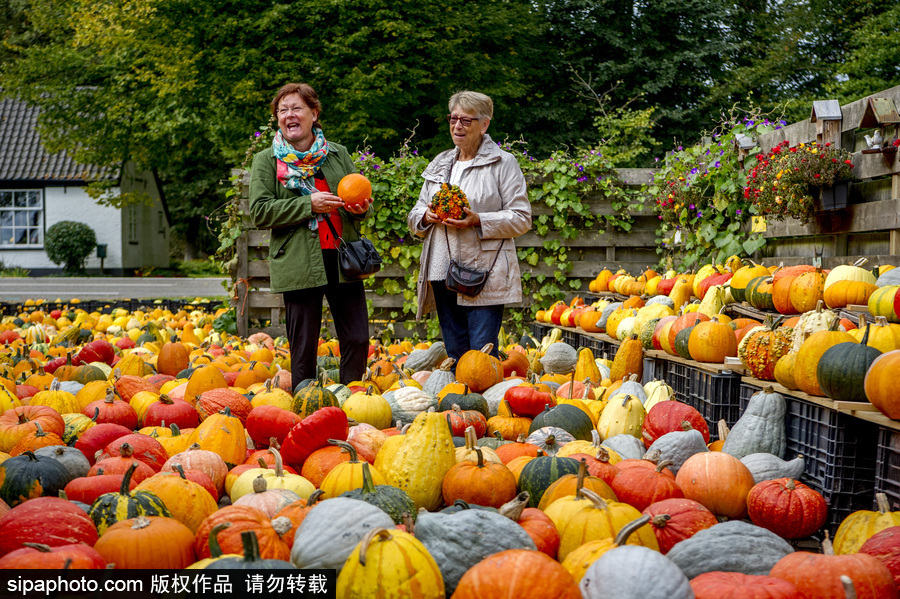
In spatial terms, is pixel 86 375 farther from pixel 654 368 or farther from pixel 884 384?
pixel 884 384

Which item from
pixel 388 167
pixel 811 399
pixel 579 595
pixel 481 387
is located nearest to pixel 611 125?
pixel 388 167

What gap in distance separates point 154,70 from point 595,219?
39.0 ft

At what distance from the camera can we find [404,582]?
164 cm

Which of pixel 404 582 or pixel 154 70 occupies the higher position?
pixel 154 70

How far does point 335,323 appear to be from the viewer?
4277 millimetres

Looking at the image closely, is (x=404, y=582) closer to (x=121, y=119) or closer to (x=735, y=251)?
(x=735, y=251)

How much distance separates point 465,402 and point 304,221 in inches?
54.6

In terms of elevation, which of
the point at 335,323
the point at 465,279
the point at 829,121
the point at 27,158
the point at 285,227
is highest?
the point at 27,158

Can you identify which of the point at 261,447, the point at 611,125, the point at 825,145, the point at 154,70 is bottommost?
the point at 261,447

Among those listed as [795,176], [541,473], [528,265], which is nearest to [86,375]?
[541,473]

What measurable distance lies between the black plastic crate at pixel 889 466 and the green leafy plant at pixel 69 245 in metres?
25.7

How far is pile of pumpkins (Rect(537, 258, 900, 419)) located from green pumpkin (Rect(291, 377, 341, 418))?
2.03 meters

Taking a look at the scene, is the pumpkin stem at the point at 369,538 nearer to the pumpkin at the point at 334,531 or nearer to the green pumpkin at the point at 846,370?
the pumpkin at the point at 334,531

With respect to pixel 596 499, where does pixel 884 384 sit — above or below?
above
